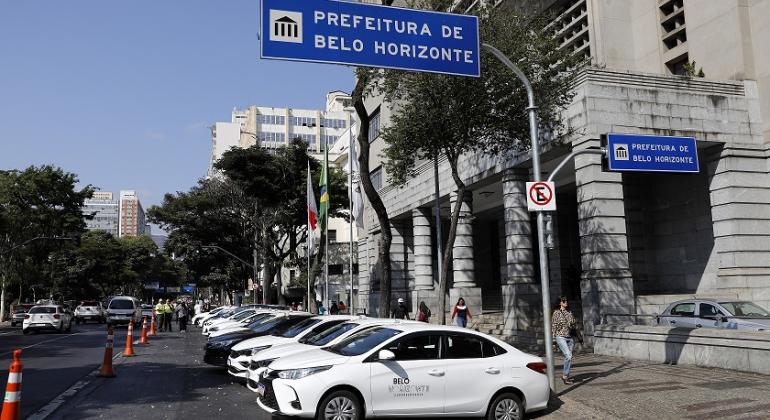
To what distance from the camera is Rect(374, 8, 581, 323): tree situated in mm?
15406

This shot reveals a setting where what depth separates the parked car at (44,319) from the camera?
29792 mm

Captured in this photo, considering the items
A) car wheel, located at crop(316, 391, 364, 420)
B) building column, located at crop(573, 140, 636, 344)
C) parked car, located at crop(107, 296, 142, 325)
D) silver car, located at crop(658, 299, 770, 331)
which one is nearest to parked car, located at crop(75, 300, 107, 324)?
parked car, located at crop(107, 296, 142, 325)

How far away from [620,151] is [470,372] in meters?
9.86

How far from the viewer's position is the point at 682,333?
539 inches

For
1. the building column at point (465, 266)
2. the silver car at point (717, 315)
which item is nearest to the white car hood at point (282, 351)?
the silver car at point (717, 315)

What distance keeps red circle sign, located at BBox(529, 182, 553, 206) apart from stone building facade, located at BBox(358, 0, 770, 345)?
16.4ft

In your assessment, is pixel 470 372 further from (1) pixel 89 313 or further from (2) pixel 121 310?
(1) pixel 89 313

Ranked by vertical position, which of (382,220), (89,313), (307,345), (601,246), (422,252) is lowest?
(89,313)

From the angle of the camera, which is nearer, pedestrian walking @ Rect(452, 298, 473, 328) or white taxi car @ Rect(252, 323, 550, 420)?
white taxi car @ Rect(252, 323, 550, 420)

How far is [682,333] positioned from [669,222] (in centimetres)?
984

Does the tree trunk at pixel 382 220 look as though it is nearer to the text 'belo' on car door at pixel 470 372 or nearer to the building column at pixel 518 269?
the building column at pixel 518 269

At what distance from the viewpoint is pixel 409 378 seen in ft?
26.9

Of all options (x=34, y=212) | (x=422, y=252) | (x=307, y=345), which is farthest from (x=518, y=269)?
(x=34, y=212)

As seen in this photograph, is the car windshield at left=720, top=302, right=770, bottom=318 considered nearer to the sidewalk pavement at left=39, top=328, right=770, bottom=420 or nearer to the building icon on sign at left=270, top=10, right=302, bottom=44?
the sidewalk pavement at left=39, top=328, right=770, bottom=420
